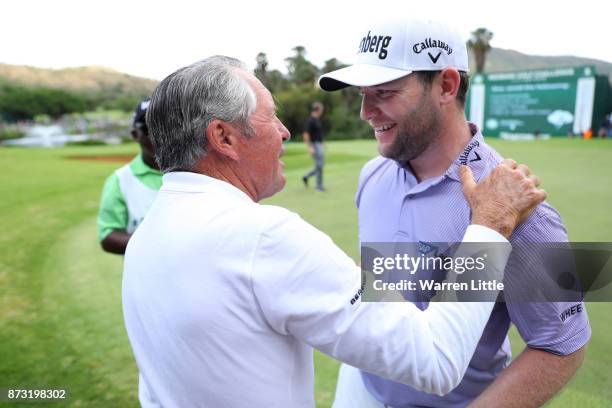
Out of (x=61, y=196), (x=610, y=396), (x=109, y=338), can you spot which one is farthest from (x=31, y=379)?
(x=61, y=196)

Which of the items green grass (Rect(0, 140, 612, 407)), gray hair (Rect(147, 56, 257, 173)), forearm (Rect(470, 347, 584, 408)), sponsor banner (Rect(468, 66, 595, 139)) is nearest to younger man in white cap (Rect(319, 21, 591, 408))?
forearm (Rect(470, 347, 584, 408))

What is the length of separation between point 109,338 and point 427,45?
3.54 metres

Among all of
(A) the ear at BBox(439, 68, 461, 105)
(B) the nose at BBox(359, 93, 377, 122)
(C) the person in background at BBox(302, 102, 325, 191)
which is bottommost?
(C) the person in background at BBox(302, 102, 325, 191)

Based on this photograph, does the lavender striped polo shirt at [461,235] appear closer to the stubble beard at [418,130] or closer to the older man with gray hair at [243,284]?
the stubble beard at [418,130]

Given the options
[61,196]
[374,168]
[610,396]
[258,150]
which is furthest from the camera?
[61,196]

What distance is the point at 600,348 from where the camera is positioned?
3512 millimetres

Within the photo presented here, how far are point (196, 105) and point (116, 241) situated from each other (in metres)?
2.24

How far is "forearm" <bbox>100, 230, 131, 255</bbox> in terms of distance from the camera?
313cm

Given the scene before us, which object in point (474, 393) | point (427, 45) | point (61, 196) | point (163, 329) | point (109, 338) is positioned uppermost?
point (427, 45)

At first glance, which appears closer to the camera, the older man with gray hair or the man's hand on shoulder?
the older man with gray hair

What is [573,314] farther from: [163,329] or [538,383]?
[163,329]

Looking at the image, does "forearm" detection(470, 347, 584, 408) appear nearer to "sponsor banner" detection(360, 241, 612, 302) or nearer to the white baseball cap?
"sponsor banner" detection(360, 241, 612, 302)

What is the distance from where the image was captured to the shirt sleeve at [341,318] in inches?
42.9

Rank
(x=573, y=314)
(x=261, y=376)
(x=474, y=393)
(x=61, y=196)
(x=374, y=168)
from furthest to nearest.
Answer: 1. (x=61, y=196)
2. (x=374, y=168)
3. (x=474, y=393)
4. (x=573, y=314)
5. (x=261, y=376)
